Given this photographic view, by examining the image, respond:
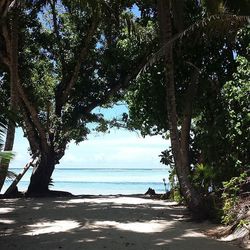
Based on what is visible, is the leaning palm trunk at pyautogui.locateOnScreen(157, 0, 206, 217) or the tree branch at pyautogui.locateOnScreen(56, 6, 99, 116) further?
the tree branch at pyautogui.locateOnScreen(56, 6, 99, 116)

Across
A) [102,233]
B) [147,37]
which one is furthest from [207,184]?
[147,37]

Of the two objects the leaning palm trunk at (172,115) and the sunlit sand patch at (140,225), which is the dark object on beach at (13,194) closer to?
the sunlit sand patch at (140,225)

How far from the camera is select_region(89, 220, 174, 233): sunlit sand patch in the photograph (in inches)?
423

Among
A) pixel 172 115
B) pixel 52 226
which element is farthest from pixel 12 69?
pixel 52 226

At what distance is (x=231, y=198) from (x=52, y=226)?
13.5 feet

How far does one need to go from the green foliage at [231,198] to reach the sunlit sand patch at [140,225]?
1.40m

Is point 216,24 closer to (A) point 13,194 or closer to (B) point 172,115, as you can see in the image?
(B) point 172,115

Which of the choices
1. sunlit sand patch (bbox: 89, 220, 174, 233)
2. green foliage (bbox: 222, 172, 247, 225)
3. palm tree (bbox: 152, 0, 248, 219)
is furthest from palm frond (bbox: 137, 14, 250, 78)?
sunlit sand patch (bbox: 89, 220, 174, 233)

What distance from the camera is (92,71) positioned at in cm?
2202

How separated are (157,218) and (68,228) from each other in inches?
111

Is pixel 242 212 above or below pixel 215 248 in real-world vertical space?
above

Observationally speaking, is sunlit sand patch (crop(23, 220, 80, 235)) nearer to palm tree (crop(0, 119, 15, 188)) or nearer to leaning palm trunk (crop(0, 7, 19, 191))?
palm tree (crop(0, 119, 15, 188))

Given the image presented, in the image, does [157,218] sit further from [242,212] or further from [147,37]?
[147,37]

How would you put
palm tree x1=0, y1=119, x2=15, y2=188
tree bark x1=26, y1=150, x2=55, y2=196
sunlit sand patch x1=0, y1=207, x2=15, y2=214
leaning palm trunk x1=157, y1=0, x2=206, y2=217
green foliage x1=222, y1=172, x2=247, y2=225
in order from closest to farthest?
palm tree x1=0, y1=119, x2=15, y2=188 → green foliage x1=222, y1=172, x2=247, y2=225 → leaning palm trunk x1=157, y1=0, x2=206, y2=217 → sunlit sand patch x1=0, y1=207, x2=15, y2=214 → tree bark x1=26, y1=150, x2=55, y2=196
